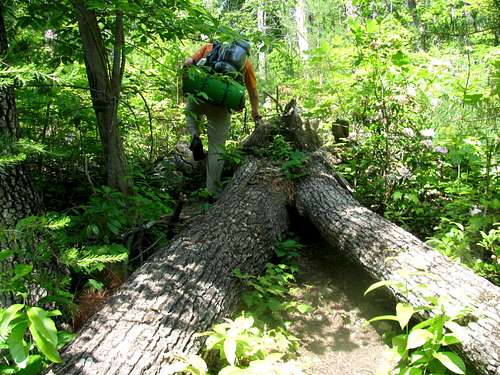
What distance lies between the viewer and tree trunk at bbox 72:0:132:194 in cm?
380

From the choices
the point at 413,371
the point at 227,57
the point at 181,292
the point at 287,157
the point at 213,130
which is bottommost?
the point at 413,371

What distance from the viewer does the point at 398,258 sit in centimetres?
326

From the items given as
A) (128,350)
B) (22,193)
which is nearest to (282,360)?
(128,350)

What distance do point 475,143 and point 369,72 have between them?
60.1 inches

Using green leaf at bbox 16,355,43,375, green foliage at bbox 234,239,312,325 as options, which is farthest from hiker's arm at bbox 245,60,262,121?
green leaf at bbox 16,355,43,375

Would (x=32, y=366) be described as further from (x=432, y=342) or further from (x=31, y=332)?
(x=432, y=342)

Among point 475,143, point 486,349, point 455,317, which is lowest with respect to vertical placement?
point 486,349

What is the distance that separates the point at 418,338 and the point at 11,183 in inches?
106

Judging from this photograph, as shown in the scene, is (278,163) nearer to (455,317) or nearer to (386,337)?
(386,337)

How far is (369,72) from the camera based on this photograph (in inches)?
193

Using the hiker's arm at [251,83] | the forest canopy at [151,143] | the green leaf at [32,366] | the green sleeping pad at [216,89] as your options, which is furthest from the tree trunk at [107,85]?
the green leaf at [32,366]

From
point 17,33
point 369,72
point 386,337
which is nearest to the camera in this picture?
point 386,337

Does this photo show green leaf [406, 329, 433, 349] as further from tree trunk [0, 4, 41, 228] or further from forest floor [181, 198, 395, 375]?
tree trunk [0, 4, 41, 228]

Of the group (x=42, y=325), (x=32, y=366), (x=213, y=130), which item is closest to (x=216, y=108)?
(x=213, y=130)
